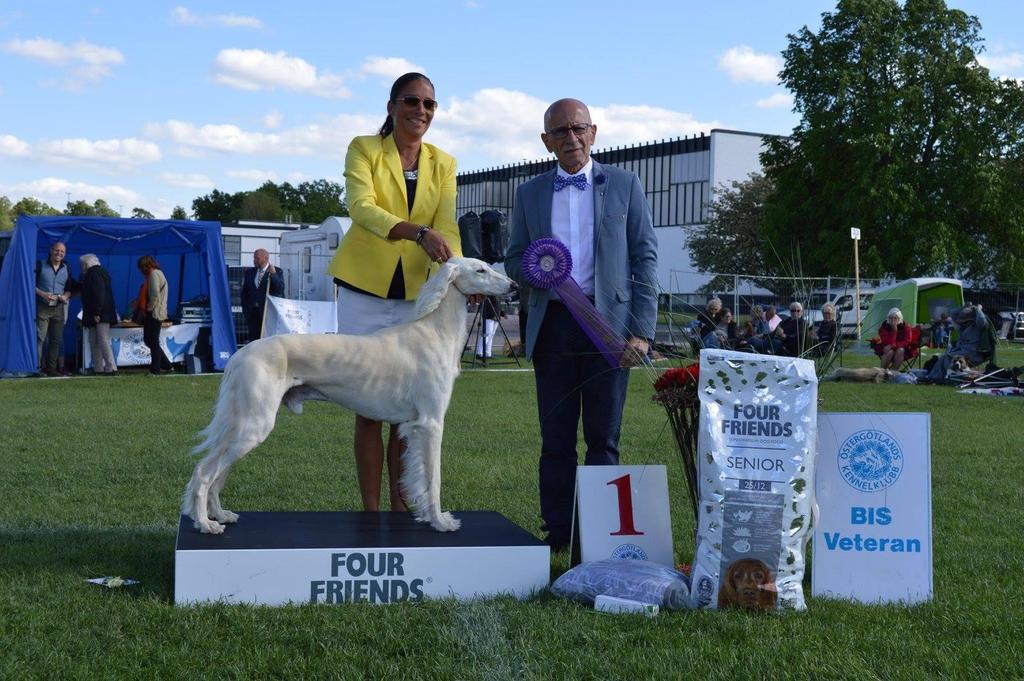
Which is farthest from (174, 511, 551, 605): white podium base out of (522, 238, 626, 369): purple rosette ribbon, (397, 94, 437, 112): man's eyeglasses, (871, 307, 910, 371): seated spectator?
(871, 307, 910, 371): seated spectator

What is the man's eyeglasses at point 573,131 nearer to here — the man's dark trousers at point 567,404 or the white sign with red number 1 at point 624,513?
the man's dark trousers at point 567,404

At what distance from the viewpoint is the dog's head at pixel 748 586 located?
3.63m

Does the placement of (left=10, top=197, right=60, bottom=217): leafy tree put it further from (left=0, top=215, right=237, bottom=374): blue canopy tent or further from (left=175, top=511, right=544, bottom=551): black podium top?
(left=175, top=511, right=544, bottom=551): black podium top

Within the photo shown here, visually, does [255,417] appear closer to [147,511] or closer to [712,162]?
[147,511]

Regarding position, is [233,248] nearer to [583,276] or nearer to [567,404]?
[567,404]

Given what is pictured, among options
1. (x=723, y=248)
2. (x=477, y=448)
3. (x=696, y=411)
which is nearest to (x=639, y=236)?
(x=696, y=411)

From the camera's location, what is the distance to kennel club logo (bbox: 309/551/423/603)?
146 inches

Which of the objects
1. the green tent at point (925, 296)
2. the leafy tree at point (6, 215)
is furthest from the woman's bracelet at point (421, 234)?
the leafy tree at point (6, 215)

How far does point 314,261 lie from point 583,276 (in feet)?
62.3

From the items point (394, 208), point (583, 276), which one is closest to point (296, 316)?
point (394, 208)

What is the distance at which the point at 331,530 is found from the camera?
4.08 m

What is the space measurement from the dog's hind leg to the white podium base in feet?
0.26

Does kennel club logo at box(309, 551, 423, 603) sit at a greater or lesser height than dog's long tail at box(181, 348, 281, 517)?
lesser

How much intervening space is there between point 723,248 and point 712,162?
448 inches
